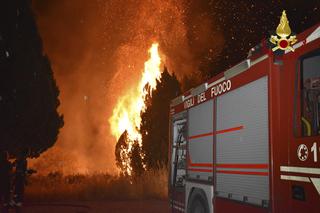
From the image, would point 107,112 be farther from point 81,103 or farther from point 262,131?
point 262,131

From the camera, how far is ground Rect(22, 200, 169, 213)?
13.5m

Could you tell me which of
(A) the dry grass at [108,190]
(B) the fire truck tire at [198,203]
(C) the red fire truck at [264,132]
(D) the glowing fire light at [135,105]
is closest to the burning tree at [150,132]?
(D) the glowing fire light at [135,105]

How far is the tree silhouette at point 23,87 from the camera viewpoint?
1386cm

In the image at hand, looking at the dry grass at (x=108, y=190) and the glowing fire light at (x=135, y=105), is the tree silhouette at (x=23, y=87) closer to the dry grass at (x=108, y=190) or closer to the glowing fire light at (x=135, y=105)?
the dry grass at (x=108, y=190)

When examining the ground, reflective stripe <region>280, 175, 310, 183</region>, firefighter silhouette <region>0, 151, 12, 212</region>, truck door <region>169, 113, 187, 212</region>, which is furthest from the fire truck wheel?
the ground

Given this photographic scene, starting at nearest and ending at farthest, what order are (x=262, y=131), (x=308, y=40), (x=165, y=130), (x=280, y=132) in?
1. (x=308, y=40)
2. (x=280, y=132)
3. (x=262, y=131)
4. (x=165, y=130)

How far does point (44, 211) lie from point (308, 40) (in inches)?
433

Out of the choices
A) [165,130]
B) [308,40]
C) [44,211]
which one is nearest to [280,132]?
[308,40]

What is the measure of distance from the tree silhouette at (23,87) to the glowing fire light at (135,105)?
6001mm

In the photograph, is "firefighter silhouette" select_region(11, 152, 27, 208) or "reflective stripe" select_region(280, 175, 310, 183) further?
"firefighter silhouette" select_region(11, 152, 27, 208)

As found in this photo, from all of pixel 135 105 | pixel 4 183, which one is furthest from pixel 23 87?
pixel 135 105

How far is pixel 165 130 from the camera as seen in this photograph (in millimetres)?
19281

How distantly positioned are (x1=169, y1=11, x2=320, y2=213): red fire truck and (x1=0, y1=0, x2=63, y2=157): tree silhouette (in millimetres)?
8181

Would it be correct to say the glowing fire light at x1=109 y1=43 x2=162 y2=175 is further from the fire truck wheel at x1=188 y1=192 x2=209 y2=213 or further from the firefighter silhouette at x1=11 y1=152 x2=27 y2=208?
the fire truck wheel at x1=188 y1=192 x2=209 y2=213
